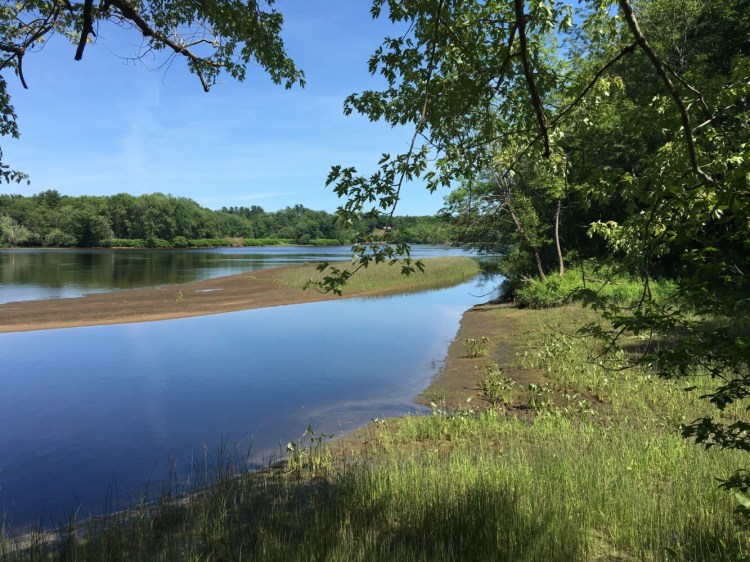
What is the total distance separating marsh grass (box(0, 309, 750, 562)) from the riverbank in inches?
575

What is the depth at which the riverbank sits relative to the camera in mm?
22188

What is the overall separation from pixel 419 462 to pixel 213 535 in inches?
121

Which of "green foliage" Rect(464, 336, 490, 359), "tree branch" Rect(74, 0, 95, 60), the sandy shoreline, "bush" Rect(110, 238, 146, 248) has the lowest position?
"green foliage" Rect(464, 336, 490, 359)

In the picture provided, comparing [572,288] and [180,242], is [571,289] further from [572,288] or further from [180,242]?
[180,242]

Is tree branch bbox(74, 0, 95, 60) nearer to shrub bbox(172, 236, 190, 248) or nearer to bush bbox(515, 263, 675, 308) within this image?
bush bbox(515, 263, 675, 308)

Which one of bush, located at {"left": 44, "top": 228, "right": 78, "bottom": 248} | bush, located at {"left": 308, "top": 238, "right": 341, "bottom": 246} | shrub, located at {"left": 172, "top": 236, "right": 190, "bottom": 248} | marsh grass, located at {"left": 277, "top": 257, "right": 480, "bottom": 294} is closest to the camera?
marsh grass, located at {"left": 277, "top": 257, "right": 480, "bottom": 294}

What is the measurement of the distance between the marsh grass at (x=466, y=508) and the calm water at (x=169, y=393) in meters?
1.72

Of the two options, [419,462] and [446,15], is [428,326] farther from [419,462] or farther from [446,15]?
[446,15]

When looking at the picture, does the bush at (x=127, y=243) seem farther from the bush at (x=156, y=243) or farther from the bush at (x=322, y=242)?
the bush at (x=322, y=242)

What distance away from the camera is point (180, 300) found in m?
28.4

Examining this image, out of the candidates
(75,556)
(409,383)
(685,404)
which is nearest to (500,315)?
(409,383)

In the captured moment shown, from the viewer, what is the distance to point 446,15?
16.2 ft

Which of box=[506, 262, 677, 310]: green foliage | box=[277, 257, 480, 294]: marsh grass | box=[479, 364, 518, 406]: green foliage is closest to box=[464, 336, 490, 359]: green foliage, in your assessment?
box=[479, 364, 518, 406]: green foliage

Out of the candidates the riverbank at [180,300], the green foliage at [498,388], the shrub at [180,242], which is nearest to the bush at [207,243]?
the shrub at [180,242]
